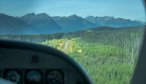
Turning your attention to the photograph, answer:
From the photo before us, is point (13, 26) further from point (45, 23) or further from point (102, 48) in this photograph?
point (102, 48)

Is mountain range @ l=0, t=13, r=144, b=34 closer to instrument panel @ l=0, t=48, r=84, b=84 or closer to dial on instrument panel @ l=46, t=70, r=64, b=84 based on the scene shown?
instrument panel @ l=0, t=48, r=84, b=84

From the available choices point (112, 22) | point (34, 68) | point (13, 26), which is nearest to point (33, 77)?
point (34, 68)

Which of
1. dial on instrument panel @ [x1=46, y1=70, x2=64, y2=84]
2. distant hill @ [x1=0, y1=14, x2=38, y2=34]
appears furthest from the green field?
dial on instrument panel @ [x1=46, y1=70, x2=64, y2=84]

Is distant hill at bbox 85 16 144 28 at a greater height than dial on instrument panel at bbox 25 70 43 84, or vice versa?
distant hill at bbox 85 16 144 28

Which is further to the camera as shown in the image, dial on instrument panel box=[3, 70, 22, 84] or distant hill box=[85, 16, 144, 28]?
distant hill box=[85, 16, 144, 28]

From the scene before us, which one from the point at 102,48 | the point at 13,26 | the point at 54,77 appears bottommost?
the point at 54,77

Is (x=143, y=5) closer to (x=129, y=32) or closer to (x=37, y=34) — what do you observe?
(x=129, y=32)

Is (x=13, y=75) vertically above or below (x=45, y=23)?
below
